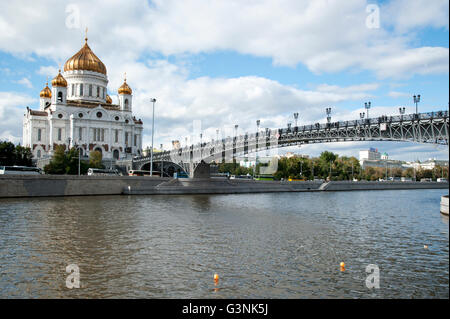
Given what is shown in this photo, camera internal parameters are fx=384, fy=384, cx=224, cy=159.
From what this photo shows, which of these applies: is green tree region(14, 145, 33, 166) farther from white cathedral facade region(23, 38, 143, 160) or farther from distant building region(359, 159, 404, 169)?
distant building region(359, 159, 404, 169)

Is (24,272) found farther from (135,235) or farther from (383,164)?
(383,164)

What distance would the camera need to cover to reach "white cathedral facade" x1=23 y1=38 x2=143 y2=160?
6481cm

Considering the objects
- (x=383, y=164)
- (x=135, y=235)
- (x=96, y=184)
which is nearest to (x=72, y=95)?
(x=96, y=184)

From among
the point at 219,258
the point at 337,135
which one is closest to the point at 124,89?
the point at 337,135

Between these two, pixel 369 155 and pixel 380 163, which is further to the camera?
pixel 369 155

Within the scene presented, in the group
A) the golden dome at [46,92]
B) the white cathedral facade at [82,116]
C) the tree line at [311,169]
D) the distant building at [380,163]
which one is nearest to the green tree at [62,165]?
the white cathedral facade at [82,116]

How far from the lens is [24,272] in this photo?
8.92 m

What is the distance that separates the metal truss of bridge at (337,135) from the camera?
2602cm

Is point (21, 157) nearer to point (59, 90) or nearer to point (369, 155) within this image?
point (59, 90)

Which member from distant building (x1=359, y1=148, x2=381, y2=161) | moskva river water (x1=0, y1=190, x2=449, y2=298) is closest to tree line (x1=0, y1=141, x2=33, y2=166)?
moskva river water (x1=0, y1=190, x2=449, y2=298)

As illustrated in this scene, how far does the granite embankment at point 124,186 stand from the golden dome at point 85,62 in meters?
38.7

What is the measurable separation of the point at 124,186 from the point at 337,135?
63.9 ft

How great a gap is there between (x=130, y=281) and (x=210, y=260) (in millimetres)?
2510

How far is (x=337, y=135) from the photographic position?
31688 mm
